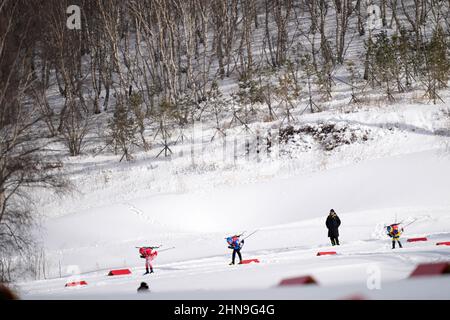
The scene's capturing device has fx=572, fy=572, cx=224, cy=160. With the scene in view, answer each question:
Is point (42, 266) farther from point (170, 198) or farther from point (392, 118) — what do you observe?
point (392, 118)

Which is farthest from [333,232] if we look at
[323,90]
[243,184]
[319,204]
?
[323,90]

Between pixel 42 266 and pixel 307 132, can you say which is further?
pixel 307 132

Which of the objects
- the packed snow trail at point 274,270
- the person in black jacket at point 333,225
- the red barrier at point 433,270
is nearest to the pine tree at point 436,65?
the packed snow trail at point 274,270

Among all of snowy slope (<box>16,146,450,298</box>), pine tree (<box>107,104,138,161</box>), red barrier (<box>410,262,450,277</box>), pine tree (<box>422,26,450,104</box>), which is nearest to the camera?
red barrier (<box>410,262,450,277</box>)

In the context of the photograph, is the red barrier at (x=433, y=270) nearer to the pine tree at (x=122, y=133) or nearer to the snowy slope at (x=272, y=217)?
the snowy slope at (x=272, y=217)

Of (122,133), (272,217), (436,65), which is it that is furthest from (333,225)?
(122,133)

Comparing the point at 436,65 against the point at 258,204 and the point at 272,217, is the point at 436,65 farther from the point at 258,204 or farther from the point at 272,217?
the point at 272,217

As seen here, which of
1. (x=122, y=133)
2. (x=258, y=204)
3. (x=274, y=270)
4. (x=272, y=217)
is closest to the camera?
(x=274, y=270)

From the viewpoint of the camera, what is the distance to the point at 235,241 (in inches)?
555

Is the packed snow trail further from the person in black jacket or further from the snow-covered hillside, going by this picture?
the person in black jacket

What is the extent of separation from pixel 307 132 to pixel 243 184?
4.89m

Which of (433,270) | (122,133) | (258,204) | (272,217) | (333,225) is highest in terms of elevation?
(122,133)

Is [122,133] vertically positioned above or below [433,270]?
above

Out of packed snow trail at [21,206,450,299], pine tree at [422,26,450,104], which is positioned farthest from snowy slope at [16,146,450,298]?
pine tree at [422,26,450,104]
